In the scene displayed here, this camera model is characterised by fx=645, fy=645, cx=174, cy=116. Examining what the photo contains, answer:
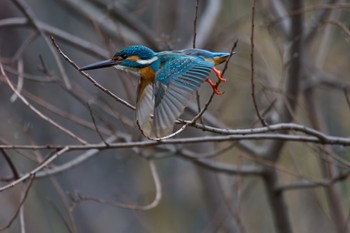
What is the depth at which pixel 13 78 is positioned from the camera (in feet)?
20.1

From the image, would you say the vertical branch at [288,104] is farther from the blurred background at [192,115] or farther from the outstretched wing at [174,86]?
the outstretched wing at [174,86]

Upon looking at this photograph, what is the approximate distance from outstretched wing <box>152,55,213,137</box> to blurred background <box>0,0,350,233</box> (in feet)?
2.14

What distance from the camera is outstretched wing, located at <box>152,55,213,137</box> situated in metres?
2.30

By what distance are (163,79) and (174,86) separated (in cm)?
12

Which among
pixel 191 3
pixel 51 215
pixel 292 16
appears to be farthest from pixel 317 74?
pixel 51 215

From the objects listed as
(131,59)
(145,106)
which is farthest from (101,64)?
(145,106)

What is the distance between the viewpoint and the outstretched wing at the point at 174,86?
2.30 meters

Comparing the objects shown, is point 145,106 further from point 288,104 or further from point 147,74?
point 288,104

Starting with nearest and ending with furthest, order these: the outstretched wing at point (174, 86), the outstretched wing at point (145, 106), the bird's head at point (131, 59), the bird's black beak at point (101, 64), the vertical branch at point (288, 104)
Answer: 1. the outstretched wing at point (174, 86)
2. the outstretched wing at point (145, 106)
3. the bird's black beak at point (101, 64)
4. the bird's head at point (131, 59)
5. the vertical branch at point (288, 104)

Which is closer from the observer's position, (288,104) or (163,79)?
(163,79)

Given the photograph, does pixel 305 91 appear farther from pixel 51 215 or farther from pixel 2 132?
pixel 51 215

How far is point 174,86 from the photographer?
8.24ft

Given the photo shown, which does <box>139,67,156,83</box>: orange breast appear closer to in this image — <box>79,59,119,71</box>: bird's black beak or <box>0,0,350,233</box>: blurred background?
<box>79,59,119,71</box>: bird's black beak

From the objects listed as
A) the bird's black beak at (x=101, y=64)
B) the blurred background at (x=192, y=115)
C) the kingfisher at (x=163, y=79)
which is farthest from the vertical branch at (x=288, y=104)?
the bird's black beak at (x=101, y=64)
